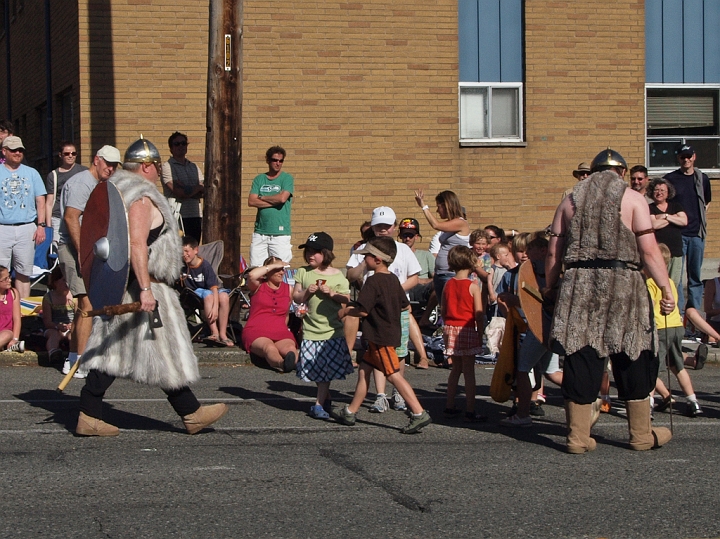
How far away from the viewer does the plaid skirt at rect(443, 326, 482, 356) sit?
8.44m

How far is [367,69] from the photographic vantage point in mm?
15992

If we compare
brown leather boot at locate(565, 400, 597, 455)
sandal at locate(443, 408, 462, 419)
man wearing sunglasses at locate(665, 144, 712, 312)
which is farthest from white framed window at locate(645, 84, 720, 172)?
brown leather boot at locate(565, 400, 597, 455)

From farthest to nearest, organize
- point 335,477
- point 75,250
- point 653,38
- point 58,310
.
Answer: point 653,38 → point 58,310 → point 75,250 → point 335,477

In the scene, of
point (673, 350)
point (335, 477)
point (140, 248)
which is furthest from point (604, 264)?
point (140, 248)

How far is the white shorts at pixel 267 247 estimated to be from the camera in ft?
43.1

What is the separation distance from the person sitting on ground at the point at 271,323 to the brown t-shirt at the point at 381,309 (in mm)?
2931

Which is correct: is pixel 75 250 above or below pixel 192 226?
below

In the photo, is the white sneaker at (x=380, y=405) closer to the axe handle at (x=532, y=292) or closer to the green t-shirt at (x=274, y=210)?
the axe handle at (x=532, y=292)

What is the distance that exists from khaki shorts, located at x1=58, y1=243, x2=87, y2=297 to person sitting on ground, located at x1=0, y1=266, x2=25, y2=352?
4.31 feet

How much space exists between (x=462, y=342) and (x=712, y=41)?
1077 centimetres

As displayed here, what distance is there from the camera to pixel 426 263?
46.3 feet

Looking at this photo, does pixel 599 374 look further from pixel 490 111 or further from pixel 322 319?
pixel 490 111

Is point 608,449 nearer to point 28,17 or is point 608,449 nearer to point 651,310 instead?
point 651,310

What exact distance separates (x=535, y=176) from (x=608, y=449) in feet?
31.4
